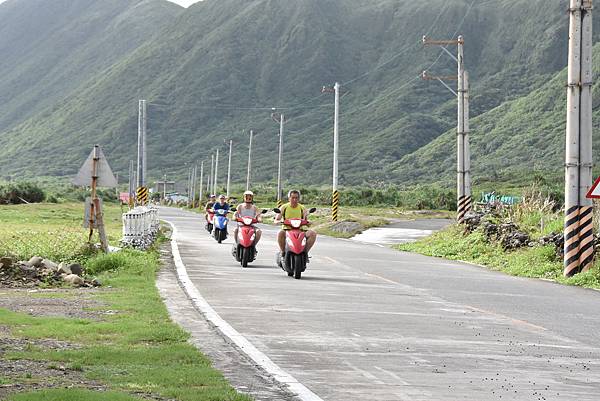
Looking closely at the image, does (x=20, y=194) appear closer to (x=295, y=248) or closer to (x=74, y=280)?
(x=295, y=248)

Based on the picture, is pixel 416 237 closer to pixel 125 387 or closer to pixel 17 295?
pixel 17 295

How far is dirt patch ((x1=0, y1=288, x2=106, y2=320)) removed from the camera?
626 inches

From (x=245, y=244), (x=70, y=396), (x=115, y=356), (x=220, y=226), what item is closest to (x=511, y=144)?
(x=220, y=226)

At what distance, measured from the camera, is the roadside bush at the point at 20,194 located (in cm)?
9894

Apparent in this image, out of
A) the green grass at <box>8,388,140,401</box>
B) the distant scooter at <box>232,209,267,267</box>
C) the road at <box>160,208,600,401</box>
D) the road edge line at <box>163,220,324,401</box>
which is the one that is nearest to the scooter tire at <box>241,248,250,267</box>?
the distant scooter at <box>232,209,267,267</box>

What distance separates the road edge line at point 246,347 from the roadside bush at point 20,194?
79.8 meters

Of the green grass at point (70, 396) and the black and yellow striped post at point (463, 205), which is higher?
the black and yellow striped post at point (463, 205)

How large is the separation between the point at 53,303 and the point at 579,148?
13.9 metres

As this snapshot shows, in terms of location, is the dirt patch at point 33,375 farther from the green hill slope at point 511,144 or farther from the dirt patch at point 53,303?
the green hill slope at point 511,144

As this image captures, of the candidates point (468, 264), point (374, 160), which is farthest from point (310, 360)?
point (374, 160)

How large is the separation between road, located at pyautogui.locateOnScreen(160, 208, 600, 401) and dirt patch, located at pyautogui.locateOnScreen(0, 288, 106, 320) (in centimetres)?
177

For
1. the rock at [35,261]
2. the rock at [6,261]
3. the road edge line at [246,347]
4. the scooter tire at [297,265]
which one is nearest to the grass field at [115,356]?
the road edge line at [246,347]

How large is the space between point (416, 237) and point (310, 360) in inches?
1463

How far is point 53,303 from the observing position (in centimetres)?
1745
